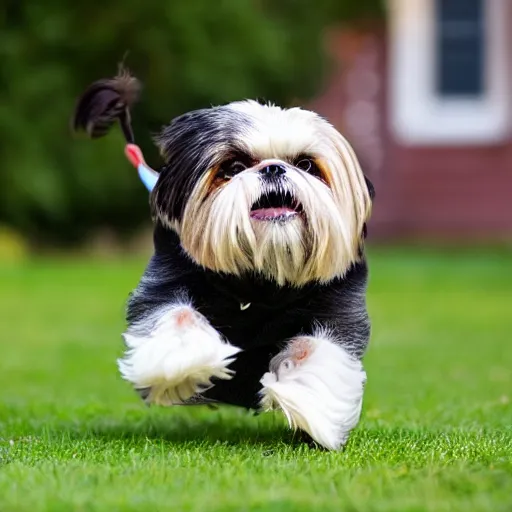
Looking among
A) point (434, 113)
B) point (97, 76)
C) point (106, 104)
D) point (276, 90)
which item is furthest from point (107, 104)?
point (434, 113)

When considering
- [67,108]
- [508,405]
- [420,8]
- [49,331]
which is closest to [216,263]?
[508,405]

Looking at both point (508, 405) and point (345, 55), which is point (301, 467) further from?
point (345, 55)

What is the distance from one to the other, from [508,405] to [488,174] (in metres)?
14.6

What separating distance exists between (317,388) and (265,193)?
0.65 m

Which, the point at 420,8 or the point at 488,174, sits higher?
the point at 420,8

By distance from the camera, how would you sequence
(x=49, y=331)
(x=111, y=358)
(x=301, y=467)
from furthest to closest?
1. (x=49, y=331)
2. (x=111, y=358)
3. (x=301, y=467)

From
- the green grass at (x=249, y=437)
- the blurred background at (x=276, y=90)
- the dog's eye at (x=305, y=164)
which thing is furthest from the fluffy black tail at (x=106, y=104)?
the blurred background at (x=276, y=90)

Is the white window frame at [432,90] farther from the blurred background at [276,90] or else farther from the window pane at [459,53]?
the window pane at [459,53]

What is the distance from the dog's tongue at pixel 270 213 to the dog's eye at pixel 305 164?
0.60 feet

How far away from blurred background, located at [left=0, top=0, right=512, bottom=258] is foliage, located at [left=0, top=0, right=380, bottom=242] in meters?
0.02

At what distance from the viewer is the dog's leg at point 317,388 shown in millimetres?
3834

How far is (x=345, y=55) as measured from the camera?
65.2ft

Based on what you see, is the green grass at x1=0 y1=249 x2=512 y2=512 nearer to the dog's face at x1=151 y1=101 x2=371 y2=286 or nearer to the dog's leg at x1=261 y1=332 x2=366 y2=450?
the dog's leg at x1=261 y1=332 x2=366 y2=450

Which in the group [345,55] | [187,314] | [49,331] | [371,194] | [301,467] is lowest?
[49,331]
